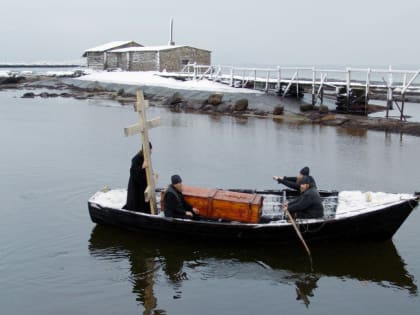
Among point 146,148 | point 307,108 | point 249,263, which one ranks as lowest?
point 249,263

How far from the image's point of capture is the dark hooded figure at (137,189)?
13023 millimetres

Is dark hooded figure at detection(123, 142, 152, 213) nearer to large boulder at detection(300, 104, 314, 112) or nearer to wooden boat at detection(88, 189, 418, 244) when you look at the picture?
wooden boat at detection(88, 189, 418, 244)

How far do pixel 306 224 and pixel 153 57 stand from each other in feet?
173

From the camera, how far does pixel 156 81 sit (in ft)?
174

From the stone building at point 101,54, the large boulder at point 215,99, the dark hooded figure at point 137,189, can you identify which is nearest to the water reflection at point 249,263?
the dark hooded figure at point 137,189

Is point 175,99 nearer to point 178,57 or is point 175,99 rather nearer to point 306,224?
point 178,57

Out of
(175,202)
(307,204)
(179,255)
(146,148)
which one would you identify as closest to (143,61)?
(146,148)

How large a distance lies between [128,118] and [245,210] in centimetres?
2642

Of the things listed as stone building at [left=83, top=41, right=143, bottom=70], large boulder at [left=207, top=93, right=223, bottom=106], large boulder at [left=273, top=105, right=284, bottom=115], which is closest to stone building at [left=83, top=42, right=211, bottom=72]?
stone building at [left=83, top=41, right=143, bottom=70]

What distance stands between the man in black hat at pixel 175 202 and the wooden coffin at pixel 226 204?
23 centimetres

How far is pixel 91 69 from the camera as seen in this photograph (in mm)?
71875

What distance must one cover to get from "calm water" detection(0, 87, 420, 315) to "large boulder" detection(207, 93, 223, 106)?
17.2 metres

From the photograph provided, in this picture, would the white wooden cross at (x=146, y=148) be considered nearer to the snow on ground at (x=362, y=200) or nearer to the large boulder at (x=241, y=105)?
the snow on ground at (x=362, y=200)

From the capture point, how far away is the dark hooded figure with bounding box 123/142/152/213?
42.7ft
